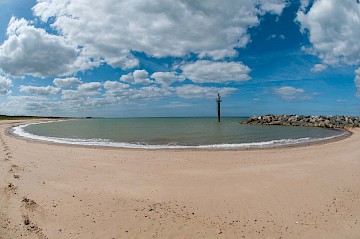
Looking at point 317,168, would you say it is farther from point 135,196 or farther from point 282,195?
point 135,196

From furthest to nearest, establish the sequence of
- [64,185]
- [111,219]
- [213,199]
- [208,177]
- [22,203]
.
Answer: [208,177], [64,185], [213,199], [22,203], [111,219]

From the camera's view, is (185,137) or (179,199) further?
(185,137)

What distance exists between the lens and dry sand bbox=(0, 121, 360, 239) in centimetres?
634

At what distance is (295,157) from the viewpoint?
15.9m

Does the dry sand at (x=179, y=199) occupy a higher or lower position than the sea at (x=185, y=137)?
lower

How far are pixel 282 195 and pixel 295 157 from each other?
26.5 feet

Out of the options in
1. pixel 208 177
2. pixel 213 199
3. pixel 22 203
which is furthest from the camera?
pixel 208 177

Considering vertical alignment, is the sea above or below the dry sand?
above

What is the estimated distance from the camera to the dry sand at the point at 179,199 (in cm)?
634

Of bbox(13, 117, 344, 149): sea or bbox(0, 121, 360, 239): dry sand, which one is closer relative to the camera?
bbox(0, 121, 360, 239): dry sand

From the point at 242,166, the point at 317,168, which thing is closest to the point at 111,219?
the point at 242,166

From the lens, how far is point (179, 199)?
834 cm

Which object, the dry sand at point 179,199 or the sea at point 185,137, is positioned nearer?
the dry sand at point 179,199

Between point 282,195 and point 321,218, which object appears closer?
point 321,218
